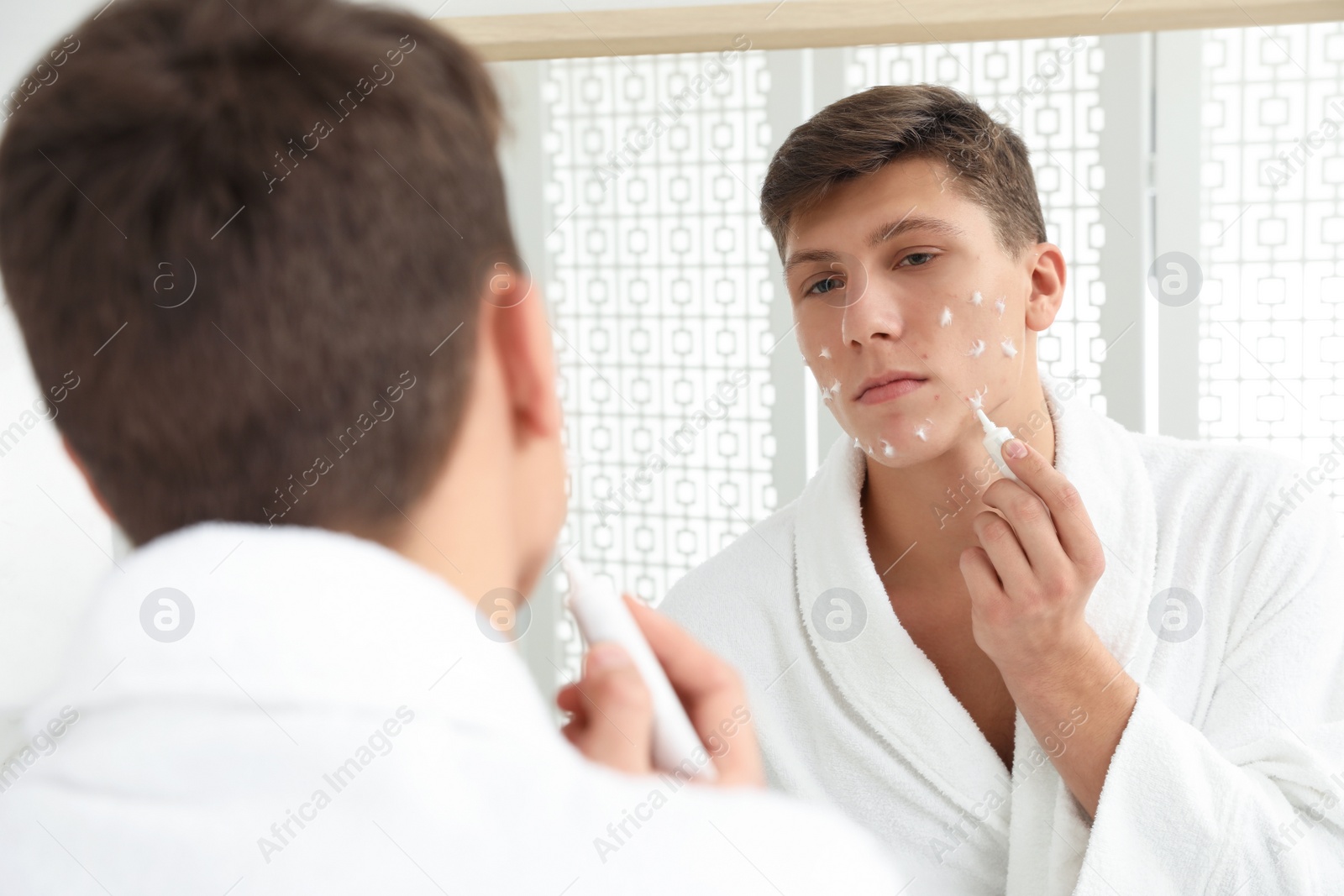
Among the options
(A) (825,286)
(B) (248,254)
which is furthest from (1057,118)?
(B) (248,254)

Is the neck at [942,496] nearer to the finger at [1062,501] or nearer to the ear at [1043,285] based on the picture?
the ear at [1043,285]

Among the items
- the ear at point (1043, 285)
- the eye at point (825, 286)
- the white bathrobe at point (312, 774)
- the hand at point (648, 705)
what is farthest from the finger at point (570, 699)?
the ear at point (1043, 285)

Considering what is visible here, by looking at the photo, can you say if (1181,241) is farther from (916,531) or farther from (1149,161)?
(916,531)

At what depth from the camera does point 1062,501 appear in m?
0.80

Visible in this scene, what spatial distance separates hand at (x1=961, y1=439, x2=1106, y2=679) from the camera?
81 centimetres

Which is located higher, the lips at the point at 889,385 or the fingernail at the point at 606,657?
the fingernail at the point at 606,657

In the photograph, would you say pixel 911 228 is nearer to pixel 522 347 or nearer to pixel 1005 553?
pixel 1005 553

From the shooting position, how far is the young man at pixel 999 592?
0.80m

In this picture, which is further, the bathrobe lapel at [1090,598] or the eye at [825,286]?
the eye at [825,286]

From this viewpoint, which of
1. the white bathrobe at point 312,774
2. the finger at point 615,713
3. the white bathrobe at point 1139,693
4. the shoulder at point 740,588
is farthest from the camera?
the shoulder at point 740,588

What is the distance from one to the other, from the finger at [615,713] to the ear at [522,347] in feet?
0.35

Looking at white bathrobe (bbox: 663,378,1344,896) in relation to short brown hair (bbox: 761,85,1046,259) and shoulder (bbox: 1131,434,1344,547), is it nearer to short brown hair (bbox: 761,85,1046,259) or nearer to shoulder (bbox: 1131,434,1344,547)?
shoulder (bbox: 1131,434,1344,547)

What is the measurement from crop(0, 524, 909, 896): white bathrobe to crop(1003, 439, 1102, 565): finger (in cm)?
56

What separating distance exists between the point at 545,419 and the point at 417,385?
0.16 feet
